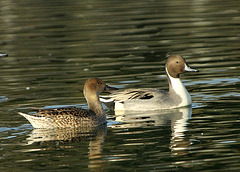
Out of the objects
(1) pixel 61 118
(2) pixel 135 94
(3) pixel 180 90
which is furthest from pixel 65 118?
(3) pixel 180 90

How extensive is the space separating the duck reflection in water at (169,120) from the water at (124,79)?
2 cm

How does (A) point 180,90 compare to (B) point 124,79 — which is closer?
(A) point 180,90

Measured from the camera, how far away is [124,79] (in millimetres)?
14383

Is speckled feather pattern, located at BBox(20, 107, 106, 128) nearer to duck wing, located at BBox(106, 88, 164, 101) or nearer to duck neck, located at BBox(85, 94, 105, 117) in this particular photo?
duck neck, located at BBox(85, 94, 105, 117)

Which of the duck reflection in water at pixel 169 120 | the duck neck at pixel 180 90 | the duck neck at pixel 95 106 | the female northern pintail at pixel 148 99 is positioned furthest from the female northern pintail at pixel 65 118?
the duck neck at pixel 180 90

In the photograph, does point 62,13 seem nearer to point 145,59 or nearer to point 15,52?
point 15,52

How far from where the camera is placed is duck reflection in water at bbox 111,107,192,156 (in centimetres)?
906

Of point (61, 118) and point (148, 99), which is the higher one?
point (148, 99)

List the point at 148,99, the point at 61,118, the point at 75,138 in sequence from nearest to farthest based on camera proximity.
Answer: the point at 75,138 → the point at 61,118 → the point at 148,99

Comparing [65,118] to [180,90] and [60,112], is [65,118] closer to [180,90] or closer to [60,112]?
[60,112]

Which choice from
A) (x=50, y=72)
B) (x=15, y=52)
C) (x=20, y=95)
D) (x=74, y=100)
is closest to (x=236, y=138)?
(x=74, y=100)

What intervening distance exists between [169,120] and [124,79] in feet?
11.8

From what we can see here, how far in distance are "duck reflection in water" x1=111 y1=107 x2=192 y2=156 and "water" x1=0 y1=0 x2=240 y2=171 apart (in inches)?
0.7

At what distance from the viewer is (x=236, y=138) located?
9.12 metres
